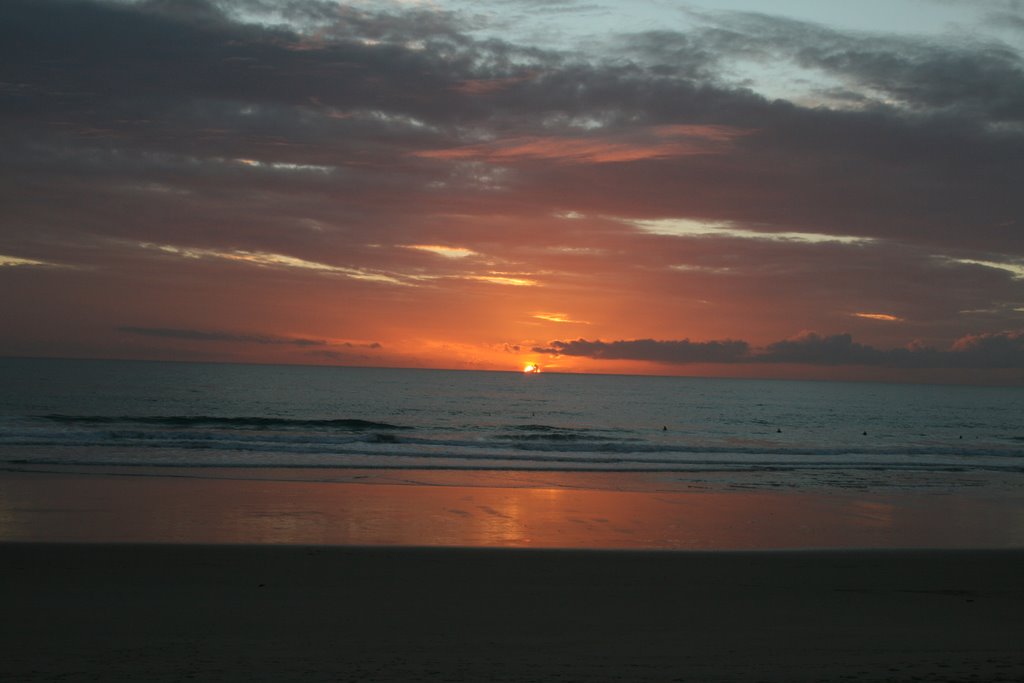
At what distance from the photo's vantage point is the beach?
7.46m

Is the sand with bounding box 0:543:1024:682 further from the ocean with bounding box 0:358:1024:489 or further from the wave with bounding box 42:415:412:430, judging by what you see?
the wave with bounding box 42:415:412:430

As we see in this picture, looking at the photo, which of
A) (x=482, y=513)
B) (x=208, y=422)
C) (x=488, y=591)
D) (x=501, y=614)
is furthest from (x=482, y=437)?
(x=501, y=614)

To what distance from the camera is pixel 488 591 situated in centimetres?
1016

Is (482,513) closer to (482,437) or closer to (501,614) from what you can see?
(501,614)

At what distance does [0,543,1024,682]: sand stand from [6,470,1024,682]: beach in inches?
1.5

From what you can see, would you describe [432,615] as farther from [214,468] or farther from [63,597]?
[214,468]

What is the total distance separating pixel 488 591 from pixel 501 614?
0.98m

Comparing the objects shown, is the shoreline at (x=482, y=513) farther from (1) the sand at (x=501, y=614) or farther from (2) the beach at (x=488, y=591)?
(1) the sand at (x=501, y=614)

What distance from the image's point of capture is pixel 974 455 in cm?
3616

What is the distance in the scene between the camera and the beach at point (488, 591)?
24.5 ft

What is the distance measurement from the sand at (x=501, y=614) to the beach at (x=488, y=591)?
1.5 inches

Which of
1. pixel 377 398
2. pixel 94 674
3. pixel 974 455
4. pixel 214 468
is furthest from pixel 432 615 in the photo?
pixel 377 398

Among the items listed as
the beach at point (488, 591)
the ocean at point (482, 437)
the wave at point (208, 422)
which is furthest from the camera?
the wave at point (208, 422)

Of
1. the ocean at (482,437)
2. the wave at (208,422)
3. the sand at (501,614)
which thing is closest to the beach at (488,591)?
the sand at (501,614)
